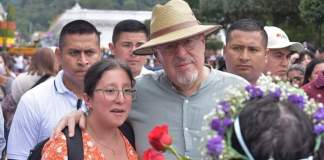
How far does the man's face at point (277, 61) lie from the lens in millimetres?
6125

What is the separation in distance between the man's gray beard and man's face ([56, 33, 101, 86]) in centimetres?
106

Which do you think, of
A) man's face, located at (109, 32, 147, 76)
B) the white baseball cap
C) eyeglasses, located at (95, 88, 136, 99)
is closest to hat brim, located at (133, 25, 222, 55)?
eyeglasses, located at (95, 88, 136, 99)

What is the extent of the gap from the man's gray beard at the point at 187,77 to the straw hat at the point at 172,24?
0.23 meters

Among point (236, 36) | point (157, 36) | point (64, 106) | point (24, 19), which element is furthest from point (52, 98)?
point (24, 19)

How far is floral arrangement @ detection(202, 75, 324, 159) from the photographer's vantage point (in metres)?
2.38

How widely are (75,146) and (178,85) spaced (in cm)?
74

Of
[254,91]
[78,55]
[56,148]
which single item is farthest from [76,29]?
[254,91]

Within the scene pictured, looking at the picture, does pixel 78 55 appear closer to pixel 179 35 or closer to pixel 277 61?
pixel 179 35

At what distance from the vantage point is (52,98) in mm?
4773

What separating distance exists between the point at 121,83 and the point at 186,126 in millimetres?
480

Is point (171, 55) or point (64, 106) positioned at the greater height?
point (171, 55)

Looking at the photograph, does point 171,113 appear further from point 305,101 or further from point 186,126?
point 305,101

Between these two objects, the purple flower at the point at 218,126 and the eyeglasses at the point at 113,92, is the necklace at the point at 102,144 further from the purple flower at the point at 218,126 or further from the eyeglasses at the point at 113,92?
the purple flower at the point at 218,126

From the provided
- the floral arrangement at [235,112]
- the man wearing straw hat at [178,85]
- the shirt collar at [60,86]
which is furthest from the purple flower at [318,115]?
the shirt collar at [60,86]
